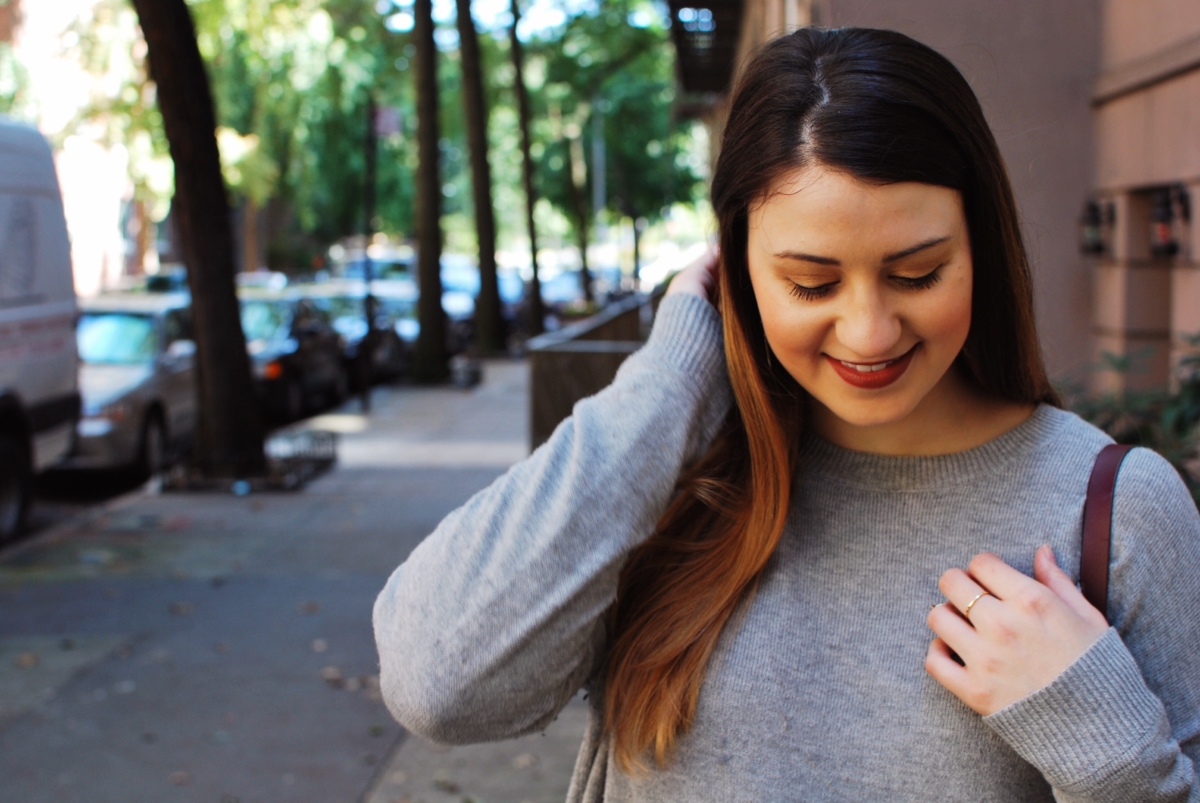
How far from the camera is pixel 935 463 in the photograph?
5.06 feet

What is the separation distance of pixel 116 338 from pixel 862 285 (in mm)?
11278

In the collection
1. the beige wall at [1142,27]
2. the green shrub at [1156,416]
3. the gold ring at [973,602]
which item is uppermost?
the beige wall at [1142,27]

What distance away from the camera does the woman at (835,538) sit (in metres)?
1.34

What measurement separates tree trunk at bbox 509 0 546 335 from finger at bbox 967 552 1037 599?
2334 cm

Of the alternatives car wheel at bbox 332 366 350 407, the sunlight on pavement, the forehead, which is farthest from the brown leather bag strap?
car wheel at bbox 332 366 350 407

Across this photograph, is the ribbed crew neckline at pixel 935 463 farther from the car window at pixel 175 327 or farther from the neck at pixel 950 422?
the car window at pixel 175 327

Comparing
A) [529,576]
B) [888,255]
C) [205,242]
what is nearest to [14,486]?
[205,242]

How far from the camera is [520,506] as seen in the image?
1.48 m

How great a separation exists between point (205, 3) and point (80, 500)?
35.0 feet

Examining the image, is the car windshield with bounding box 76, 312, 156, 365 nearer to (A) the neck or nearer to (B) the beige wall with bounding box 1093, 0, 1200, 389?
(B) the beige wall with bounding box 1093, 0, 1200, 389

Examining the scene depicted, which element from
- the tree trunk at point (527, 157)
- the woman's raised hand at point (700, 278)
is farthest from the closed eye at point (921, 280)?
the tree trunk at point (527, 157)

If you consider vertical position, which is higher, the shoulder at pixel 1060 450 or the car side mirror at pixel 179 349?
the shoulder at pixel 1060 450

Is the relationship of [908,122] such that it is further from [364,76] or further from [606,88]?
[606,88]

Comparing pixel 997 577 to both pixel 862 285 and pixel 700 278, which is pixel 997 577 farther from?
pixel 700 278
